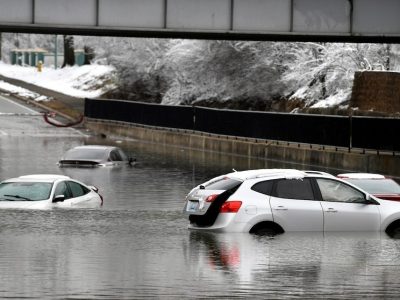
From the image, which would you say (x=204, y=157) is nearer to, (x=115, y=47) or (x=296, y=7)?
(x=296, y=7)

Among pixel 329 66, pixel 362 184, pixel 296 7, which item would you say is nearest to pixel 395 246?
pixel 362 184

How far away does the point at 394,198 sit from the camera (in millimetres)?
23516

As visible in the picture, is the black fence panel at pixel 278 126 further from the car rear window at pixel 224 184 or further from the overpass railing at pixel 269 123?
the car rear window at pixel 224 184

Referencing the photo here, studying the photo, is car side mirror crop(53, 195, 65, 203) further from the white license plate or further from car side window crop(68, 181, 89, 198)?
the white license plate

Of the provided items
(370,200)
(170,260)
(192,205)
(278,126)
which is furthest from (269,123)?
(170,260)

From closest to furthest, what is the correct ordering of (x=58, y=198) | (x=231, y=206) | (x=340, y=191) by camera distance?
1. (x=231, y=206)
2. (x=340, y=191)
3. (x=58, y=198)

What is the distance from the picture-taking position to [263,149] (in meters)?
54.0

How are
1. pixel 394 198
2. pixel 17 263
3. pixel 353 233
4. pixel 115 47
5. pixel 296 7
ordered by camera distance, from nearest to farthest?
pixel 17 263, pixel 353 233, pixel 394 198, pixel 296 7, pixel 115 47

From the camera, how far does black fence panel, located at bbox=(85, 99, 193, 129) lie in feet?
210

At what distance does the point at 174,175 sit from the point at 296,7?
791 cm

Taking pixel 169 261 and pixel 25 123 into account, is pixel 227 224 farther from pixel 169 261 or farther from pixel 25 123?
pixel 25 123

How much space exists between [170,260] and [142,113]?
5234 cm

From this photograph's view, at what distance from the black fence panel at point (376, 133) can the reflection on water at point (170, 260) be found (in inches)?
853

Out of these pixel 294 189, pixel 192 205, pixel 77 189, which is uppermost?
pixel 294 189
